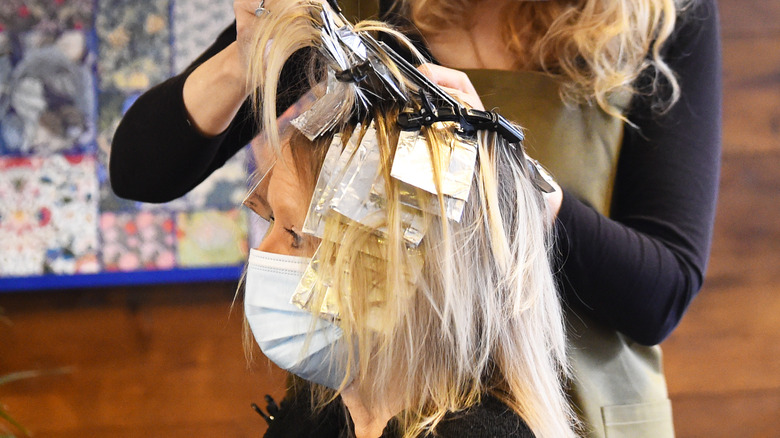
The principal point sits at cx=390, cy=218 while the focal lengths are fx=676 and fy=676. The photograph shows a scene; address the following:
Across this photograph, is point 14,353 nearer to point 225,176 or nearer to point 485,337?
point 225,176

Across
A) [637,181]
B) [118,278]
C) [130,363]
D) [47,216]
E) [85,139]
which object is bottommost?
[130,363]

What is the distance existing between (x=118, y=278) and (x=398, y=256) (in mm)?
1352

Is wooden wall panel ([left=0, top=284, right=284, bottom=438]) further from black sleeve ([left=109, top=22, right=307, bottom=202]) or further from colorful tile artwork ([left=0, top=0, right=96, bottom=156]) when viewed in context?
black sleeve ([left=109, top=22, right=307, bottom=202])

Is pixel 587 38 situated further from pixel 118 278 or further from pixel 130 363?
pixel 130 363

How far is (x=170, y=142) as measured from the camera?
3.10 ft

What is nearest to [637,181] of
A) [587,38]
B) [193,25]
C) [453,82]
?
[587,38]

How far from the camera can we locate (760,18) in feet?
6.50

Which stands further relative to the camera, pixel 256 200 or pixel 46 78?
pixel 46 78

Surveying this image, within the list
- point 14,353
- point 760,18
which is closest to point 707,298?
A: point 760,18

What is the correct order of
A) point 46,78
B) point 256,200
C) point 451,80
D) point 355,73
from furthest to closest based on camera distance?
point 46,78, point 256,200, point 451,80, point 355,73

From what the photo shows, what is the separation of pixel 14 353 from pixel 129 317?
323mm

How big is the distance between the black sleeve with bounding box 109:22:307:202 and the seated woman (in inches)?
5.0

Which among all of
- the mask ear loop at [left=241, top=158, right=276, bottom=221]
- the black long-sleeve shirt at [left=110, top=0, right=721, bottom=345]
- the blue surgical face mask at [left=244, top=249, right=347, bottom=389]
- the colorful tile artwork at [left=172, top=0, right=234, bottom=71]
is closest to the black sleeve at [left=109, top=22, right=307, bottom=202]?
the black long-sleeve shirt at [left=110, top=0, right=721, bottom=345]

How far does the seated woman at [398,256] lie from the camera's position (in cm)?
71
